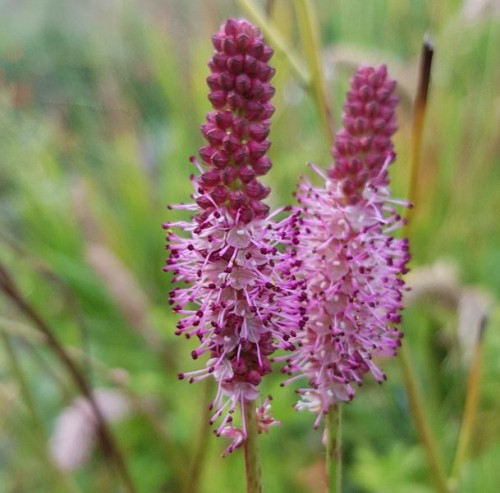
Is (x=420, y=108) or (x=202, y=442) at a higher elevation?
(x=420, y=108)

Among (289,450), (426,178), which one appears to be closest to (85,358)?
(289,450)

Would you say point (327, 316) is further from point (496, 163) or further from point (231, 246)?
point (496, 163)

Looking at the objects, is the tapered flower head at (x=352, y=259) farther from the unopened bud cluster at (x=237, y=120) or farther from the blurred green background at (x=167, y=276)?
the blurred green background at (x=167, y=276)

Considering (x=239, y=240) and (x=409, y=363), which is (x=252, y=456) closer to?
(x=239, y=240)

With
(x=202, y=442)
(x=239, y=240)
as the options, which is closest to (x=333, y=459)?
(x=239, y=240)

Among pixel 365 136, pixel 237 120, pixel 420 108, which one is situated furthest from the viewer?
pixel 420 108

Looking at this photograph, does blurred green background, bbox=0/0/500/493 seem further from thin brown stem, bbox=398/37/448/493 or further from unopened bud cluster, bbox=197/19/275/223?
unopened bud cluster, bbox=197/19/275/223
